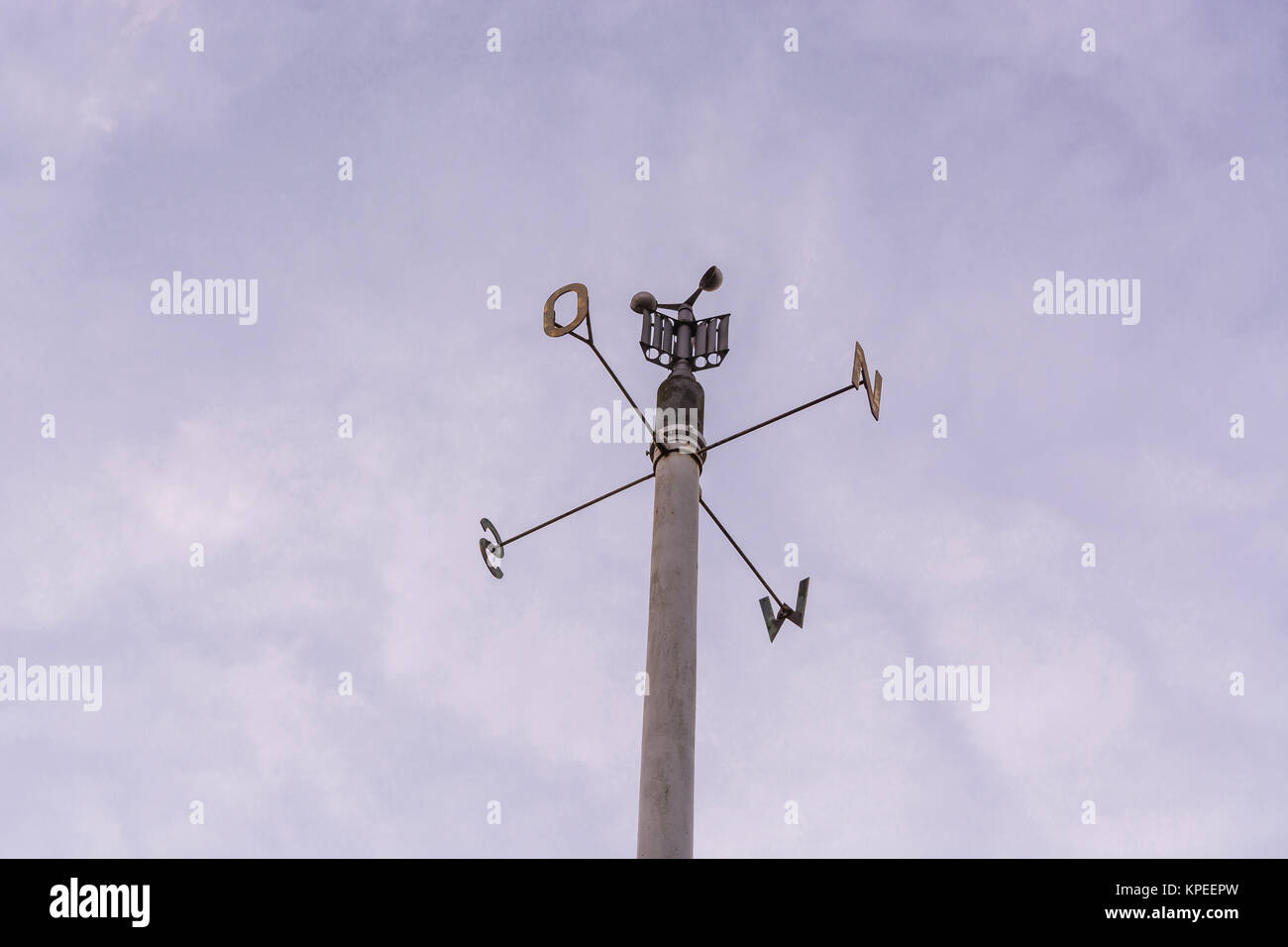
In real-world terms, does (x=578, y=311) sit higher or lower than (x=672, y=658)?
→ higher

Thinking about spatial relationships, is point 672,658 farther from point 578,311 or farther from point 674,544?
point 578,311

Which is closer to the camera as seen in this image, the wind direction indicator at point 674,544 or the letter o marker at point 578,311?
the wind direction indicator at point 674,544

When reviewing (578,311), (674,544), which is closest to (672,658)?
(674,544)

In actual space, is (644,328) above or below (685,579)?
above

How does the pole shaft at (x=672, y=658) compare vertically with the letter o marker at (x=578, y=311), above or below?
below

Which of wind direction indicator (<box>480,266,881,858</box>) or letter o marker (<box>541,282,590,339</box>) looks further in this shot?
letter o marker (<box>541,282,590,339</box>)

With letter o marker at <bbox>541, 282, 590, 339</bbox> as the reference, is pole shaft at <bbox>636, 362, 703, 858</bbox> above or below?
below

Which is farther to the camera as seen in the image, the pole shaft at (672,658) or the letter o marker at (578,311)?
the letter o marker at (578,311)
